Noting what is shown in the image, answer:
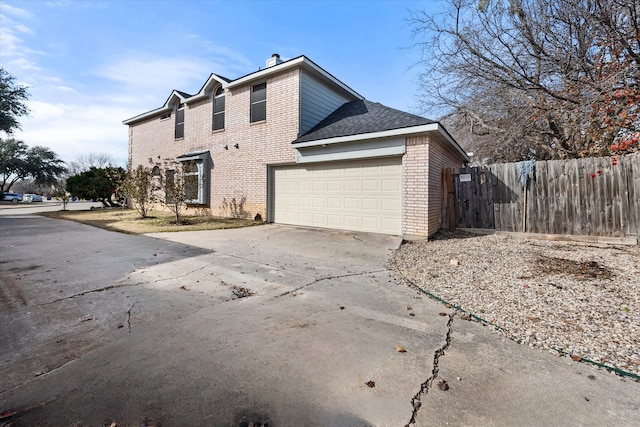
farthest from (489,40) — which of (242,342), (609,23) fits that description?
(242,342)

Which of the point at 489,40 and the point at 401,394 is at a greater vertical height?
the point at 489,40

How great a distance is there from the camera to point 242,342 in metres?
2.53

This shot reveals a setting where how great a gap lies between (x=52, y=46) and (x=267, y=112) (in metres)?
6.28

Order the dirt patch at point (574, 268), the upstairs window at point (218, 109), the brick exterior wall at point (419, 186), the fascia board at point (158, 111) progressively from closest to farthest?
the dirt patch at point (574, 268) < the brick exterior wall at point (419, 186) < the upstairs window at point (218, 109) < the fascia board at point (158, 111)

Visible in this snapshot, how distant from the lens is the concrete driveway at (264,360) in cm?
172

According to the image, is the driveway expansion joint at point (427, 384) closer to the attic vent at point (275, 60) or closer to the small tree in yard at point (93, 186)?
the attic vent at point (275, 60)

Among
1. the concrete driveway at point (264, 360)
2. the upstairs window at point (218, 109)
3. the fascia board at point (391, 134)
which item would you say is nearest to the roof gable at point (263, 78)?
the upstairs window at point (218, 109)

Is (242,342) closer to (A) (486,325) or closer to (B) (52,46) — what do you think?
(A) (486,325)

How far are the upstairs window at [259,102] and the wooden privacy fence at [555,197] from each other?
7.42 meters

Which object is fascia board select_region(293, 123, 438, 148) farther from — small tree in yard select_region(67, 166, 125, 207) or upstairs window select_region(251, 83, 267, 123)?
small tree in yard select_region(67, 166, 125, 207)

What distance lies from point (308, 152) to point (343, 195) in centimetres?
195

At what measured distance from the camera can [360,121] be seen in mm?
9492

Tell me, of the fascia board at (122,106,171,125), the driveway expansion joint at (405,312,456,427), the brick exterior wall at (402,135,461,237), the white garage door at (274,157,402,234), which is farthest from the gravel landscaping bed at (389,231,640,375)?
the fascia board at (122,106,171,125)

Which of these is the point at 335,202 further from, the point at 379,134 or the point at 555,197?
the point at 555,197
